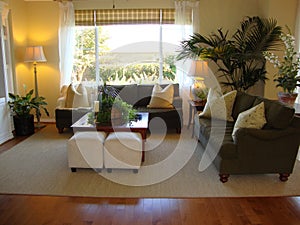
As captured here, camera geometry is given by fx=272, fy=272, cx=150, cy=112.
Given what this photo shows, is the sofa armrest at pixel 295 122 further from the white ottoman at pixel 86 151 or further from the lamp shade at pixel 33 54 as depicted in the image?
the lamp shade at pixel 33 54

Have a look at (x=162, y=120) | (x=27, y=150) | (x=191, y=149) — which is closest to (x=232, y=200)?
(x=191, y=149)

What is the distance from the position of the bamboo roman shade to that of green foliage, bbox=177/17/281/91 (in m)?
0.76

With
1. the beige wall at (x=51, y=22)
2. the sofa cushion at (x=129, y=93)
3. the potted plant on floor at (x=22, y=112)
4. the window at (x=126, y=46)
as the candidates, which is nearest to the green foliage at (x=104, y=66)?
the window at (x=126, y=46)

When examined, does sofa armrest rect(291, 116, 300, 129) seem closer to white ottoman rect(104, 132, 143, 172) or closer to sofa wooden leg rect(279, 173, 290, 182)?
sofa wooden leg rect(279, 173, 290, 182)

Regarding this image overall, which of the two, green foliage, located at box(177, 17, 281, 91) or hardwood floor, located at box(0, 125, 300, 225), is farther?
green foliage, located at box(177, 17, 281, 91)

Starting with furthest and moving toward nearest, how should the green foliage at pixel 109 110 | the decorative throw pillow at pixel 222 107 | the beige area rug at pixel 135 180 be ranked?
the decorative throw pillow at pixel 222 107, the green foliage at pixel 109 110, the beige area rug at pixel 135 180

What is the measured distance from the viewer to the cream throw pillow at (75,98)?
5.30 metres

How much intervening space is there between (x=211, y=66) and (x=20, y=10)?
418 cm

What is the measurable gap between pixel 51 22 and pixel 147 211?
4.92 meters

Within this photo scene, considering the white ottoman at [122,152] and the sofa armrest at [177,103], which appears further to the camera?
the sofa armrest at [177,103]

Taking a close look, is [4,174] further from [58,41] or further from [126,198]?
[58,41]

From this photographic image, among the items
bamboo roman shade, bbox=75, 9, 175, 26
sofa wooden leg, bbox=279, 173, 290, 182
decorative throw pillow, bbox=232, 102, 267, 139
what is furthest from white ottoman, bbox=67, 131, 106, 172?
bamboo roman shade, bbox=75, 9, 175, 26

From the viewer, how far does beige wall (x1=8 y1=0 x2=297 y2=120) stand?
18.4ft

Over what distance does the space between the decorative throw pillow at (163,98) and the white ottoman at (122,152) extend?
6.42ft
